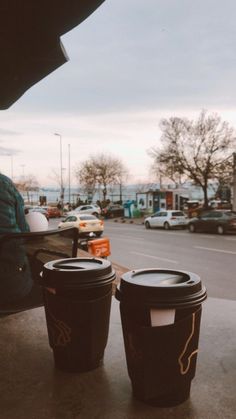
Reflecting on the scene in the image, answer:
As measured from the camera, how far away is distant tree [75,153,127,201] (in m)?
59.6

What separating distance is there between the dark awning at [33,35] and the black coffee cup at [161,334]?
2339 millimetres

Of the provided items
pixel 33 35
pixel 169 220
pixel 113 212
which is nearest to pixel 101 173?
pixel 113 212

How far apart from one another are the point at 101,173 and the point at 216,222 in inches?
1456

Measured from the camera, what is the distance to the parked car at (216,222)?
23672mm

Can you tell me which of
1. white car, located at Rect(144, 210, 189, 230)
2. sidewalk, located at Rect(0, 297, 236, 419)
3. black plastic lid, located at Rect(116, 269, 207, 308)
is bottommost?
white car, located at Rect(144, 210, 189, 230)

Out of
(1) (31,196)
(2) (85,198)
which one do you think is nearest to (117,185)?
(2) (85,198)

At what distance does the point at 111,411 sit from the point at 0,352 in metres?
1.13

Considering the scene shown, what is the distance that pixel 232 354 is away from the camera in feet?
9.14

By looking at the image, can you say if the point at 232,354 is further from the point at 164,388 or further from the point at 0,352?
the point at 0,352

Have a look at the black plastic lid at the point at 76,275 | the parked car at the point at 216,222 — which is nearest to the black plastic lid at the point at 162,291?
the black plastic lid at the point at 76,275

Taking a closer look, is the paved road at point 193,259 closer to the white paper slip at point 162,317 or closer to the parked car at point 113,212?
the white paper slip at point 162,317

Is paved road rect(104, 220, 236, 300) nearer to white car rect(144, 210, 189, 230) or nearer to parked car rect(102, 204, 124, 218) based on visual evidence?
white car rect(144, 210, 189, 230)

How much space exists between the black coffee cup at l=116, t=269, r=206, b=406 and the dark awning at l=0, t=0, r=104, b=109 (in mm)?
2339

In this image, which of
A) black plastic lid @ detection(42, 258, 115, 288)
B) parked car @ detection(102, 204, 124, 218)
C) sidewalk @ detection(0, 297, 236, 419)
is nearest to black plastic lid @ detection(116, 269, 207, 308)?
black plastic lid @ detection(42, 258, 115, 288)
